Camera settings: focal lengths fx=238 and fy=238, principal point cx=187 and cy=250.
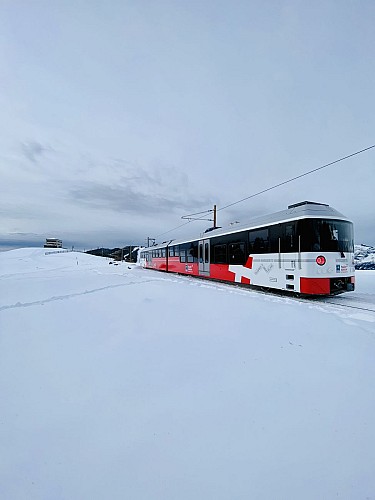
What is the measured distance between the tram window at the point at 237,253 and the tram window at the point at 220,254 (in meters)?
0.56

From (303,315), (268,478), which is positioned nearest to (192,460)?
(268,478)

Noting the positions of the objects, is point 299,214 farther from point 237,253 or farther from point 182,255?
point 182,255

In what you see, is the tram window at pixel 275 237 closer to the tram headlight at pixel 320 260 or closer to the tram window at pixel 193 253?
the tram headlight at pixel 320 260

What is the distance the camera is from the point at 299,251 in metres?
8.37

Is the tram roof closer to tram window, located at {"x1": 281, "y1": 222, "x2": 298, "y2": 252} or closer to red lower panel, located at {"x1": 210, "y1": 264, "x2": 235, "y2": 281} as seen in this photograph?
tram window, located at {"x1": 281, "y1": 222, "x2": 298, "y2": 252}

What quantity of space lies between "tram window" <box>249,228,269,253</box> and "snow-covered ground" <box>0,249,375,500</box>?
235 inches

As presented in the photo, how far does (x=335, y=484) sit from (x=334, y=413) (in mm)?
724

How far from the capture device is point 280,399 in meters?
2.31

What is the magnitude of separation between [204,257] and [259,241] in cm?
527

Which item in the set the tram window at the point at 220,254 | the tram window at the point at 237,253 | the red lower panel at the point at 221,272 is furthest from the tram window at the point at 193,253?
the tram window at the point at 237,253

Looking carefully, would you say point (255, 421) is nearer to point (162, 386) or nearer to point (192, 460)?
point (192, 460)

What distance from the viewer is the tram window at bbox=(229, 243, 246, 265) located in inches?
444

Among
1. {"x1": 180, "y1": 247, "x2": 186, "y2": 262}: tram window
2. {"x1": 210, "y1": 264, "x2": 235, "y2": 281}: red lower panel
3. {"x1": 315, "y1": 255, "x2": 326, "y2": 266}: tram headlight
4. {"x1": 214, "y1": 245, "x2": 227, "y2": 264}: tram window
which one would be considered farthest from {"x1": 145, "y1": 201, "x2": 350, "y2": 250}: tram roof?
{"x1": 180, "y1": 247, "x2": 186, "y2": 262}: tram window

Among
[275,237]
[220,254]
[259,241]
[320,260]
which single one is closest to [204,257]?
[220,254]
